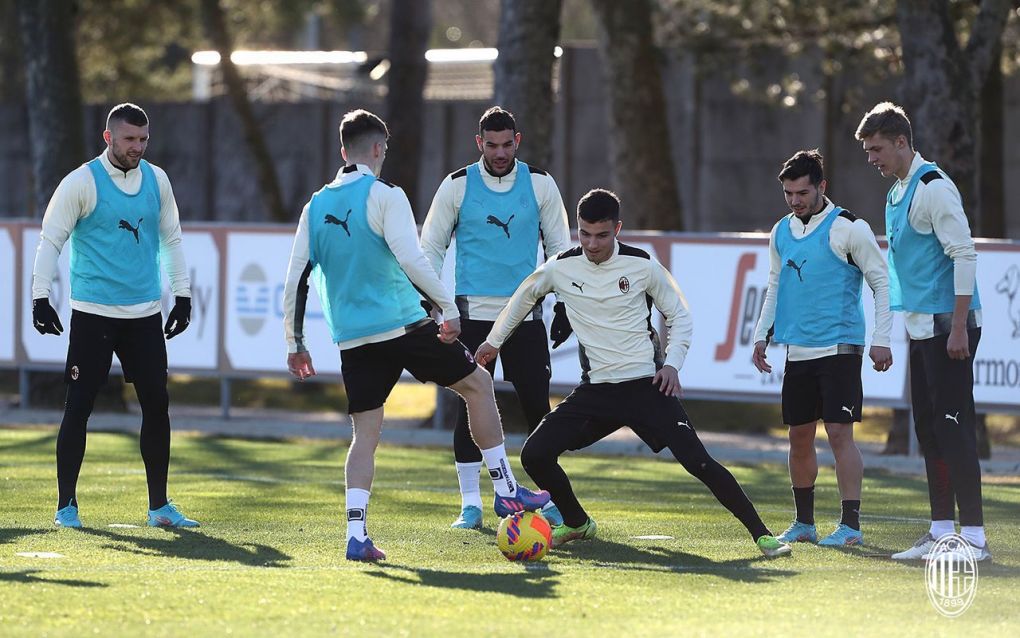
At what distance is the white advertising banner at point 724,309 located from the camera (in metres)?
14.5

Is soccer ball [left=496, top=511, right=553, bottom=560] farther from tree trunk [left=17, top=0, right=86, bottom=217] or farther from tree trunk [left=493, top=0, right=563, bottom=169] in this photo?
tree trunk [left=17, top=0, right=86, bottom=217]

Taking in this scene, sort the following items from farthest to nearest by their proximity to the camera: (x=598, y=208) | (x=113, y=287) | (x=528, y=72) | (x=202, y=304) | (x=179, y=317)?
(x=528, y=72)
(x=202, y=304)
(x=179, y=317)
(x=113, y=287)
(x=598, y=208)

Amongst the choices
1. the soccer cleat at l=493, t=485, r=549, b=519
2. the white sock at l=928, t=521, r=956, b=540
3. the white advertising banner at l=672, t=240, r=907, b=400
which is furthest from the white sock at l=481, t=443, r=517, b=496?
the white advertising banner at l=672, t=240, r=907, b=400

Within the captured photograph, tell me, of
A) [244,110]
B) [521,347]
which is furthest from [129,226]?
[244,110]

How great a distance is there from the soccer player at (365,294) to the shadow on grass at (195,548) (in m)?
0.45

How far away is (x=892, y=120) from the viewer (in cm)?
816

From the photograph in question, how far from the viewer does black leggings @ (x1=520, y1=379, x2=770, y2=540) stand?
8133 millimetres

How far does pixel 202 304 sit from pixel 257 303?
58 centimetres

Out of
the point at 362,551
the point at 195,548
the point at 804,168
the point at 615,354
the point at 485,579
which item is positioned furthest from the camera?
the point at 804,168

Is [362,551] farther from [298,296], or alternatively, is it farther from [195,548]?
[298,296]

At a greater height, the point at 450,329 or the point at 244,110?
the point at 244,110

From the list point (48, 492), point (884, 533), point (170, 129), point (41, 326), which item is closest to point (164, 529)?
point (41, 326)

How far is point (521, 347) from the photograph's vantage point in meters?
9.27

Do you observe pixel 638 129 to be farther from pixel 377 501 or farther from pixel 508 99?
pixel 377 501
